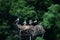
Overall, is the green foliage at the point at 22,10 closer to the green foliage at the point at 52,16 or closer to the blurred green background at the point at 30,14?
the blurred green background at the point at 30,14

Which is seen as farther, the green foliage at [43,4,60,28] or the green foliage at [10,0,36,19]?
the green foliage at [10,0,36,19]

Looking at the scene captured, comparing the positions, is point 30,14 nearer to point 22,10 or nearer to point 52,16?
point 22,10

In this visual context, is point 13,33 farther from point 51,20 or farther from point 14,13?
point 51,20

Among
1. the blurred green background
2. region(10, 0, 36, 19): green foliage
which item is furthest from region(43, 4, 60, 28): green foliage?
region(10, 0, 36, 19): green foliage

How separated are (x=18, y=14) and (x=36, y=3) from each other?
0.24 metres

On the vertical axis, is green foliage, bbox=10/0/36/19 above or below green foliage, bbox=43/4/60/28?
above

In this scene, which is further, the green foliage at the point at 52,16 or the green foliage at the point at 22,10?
the green foliage at the point at 22,10

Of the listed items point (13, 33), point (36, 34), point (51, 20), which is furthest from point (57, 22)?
point (13, 33)

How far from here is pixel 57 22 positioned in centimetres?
332

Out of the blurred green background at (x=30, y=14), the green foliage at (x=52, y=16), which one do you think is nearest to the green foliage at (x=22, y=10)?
the blurred green background at (x=30, y=14)

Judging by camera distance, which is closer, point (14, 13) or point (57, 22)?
point (57, 22)

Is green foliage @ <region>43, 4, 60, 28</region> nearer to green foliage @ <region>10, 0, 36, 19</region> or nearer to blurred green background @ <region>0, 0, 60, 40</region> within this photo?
blurred green background @ <region>0, 0, 60, 40</region>

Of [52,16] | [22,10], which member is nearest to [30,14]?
[22,10]

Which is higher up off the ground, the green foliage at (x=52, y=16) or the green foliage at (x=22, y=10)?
the green foliage at (x=22, y=10)
